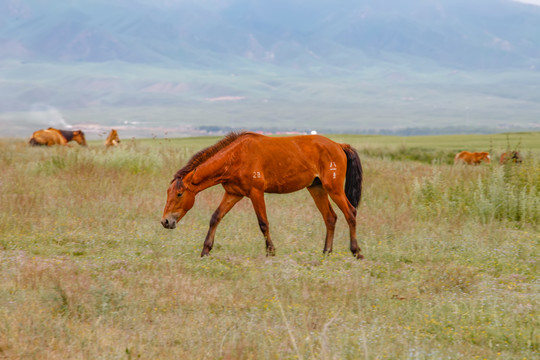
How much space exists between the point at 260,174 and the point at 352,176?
1.64 meters

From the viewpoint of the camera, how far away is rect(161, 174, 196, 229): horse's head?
9.02 meters

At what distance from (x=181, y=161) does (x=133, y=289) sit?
11.8 meters

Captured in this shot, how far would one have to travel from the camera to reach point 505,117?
19088 cm

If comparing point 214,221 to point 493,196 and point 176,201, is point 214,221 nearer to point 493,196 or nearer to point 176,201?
point 176,201

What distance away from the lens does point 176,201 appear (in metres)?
9.09

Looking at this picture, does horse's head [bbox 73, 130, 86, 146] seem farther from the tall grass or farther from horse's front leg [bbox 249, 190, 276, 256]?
horse's front leg [bbox 249, 190, 276, 256]

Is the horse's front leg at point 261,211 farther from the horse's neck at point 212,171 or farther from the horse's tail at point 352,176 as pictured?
the horse's tail at point 352,176

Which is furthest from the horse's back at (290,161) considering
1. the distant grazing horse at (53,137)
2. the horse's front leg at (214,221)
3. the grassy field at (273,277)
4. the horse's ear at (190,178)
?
the distant grazing horse at (53,137)

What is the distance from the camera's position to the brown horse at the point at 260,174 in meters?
9.18

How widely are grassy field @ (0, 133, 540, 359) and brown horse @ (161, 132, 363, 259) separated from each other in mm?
544

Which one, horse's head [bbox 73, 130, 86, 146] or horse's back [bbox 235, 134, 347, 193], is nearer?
horse's back [bbox 235, 134, 347, 193]

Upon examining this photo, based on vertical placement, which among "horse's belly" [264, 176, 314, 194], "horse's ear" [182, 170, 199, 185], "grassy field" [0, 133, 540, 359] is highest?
"horse's ear" [182, 170, 199, 185]

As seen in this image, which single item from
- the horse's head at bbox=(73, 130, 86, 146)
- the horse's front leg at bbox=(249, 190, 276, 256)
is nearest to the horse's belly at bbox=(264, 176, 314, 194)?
the horse's front leg at bbox=(249, 190, 276, 256)

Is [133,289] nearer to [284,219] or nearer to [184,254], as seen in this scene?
[184,254]
